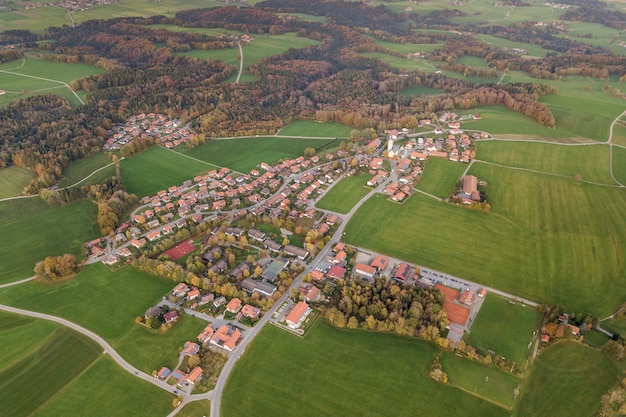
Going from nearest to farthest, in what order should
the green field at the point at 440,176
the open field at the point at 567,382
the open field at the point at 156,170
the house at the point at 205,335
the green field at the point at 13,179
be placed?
the open field at the point at 567,382 < the house at the point at 205,335 < the green field at the point at 440,176 < the green field at the point at 13,179 < the open field at the point at 156,170

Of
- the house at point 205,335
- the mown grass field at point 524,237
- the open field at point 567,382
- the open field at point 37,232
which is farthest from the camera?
the open field at point 37,232

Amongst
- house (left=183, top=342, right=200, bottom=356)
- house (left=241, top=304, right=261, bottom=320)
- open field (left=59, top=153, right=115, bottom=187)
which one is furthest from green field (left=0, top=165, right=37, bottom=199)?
house (left=241, top=304, right=261, bottom=320)

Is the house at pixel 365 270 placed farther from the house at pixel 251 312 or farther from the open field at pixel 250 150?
the open field at pixel 250 150

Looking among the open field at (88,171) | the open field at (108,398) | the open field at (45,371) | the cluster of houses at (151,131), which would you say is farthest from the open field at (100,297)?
the cluster of houses at (151,131)

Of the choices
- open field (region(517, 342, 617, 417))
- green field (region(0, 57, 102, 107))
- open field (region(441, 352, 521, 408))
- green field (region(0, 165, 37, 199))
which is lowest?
green field (region(0, 165, 37, 199))

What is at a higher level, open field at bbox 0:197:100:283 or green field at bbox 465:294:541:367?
green field at bbox 465:294:541:367

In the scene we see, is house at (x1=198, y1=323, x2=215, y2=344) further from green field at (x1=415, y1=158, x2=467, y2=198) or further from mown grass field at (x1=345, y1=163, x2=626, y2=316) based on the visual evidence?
green field at (x1=415, y1=158, x2=467, y2=198)
